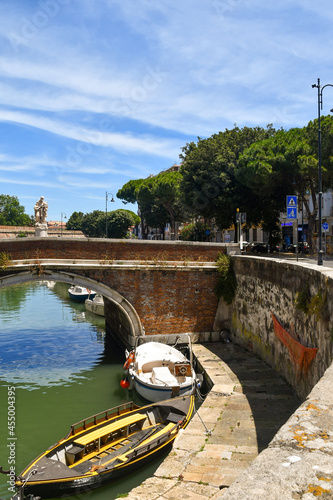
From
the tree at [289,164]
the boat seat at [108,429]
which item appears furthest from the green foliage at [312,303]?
the tree at [289,164]

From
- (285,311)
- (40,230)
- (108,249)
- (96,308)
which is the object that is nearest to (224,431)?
(285,311)

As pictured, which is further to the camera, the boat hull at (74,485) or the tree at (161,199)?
the tree at (161,199)

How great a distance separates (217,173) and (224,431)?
66.7 feet

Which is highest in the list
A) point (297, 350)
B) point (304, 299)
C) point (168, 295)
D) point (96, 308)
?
point (304, 299)

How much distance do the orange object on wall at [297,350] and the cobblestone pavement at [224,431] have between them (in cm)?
108

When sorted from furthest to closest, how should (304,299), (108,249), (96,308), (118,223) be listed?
1. (118,223)
2. (96,308)
3. (108,249)
4. (304,299)

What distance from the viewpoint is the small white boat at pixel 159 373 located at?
42.5ft

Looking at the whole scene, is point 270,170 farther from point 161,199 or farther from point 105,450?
point 161,199

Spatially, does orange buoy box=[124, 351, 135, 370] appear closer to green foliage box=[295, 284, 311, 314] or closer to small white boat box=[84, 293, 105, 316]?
green foliage box=[295, 284, 311, 314]

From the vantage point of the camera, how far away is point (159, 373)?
1363cm

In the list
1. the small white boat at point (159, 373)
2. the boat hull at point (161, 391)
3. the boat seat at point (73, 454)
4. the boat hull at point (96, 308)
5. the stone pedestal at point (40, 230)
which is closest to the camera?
the boat seat at point (73, 454)

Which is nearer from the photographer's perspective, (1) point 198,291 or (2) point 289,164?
(1) point 198,291

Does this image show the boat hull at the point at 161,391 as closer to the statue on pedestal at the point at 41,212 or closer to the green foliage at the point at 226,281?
the green foliage at the point at 226,281

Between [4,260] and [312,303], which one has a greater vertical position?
A: [4,260]
